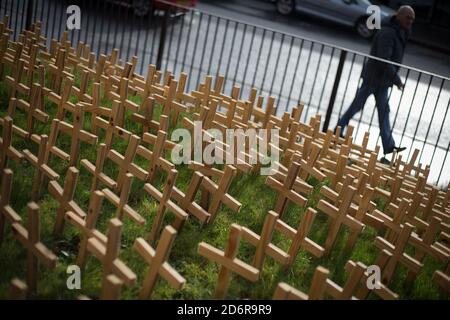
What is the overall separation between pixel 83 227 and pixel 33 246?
0.36m

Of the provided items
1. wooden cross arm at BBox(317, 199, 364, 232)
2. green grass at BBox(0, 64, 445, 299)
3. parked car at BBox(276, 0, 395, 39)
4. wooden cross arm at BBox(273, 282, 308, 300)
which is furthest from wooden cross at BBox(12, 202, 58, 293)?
parked car at BBox(276, 0, 395, 39)

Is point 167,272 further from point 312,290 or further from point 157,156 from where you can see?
point 157,156

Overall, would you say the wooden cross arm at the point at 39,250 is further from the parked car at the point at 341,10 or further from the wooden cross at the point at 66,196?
the parked car at the point at 341,10

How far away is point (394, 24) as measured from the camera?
916 cm

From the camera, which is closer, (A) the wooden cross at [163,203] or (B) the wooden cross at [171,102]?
(A) the wooden cross at [163,203]

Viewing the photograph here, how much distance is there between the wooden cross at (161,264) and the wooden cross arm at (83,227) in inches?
7.1

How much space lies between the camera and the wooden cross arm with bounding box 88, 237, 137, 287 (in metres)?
3.23

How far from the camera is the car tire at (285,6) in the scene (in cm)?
2111

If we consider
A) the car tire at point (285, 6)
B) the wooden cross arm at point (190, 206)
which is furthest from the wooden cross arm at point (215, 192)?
the car tire at point (285, 6)

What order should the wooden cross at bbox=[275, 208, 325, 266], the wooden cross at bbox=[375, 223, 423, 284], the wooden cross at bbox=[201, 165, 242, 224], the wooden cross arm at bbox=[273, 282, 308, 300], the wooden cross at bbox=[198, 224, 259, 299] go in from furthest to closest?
the wooden cross at bbox=[201, 165, 242, 224]
the wooden cross at bbox=[375, 223, 423, 284]
the wooden cross at bbox=[275, 208, 325, 266]
the wooden cross at bbox=[198, 224, 259, 299]
the wooden cross arm at bbox=[273, 282, 308, 300]

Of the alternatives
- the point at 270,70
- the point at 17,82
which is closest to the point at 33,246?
the point at 17,82

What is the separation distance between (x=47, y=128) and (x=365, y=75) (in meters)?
4.57

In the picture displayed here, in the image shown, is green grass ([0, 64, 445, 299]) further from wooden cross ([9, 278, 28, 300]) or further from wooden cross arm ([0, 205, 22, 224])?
wooden cross ([9, 278, 28, 300])
